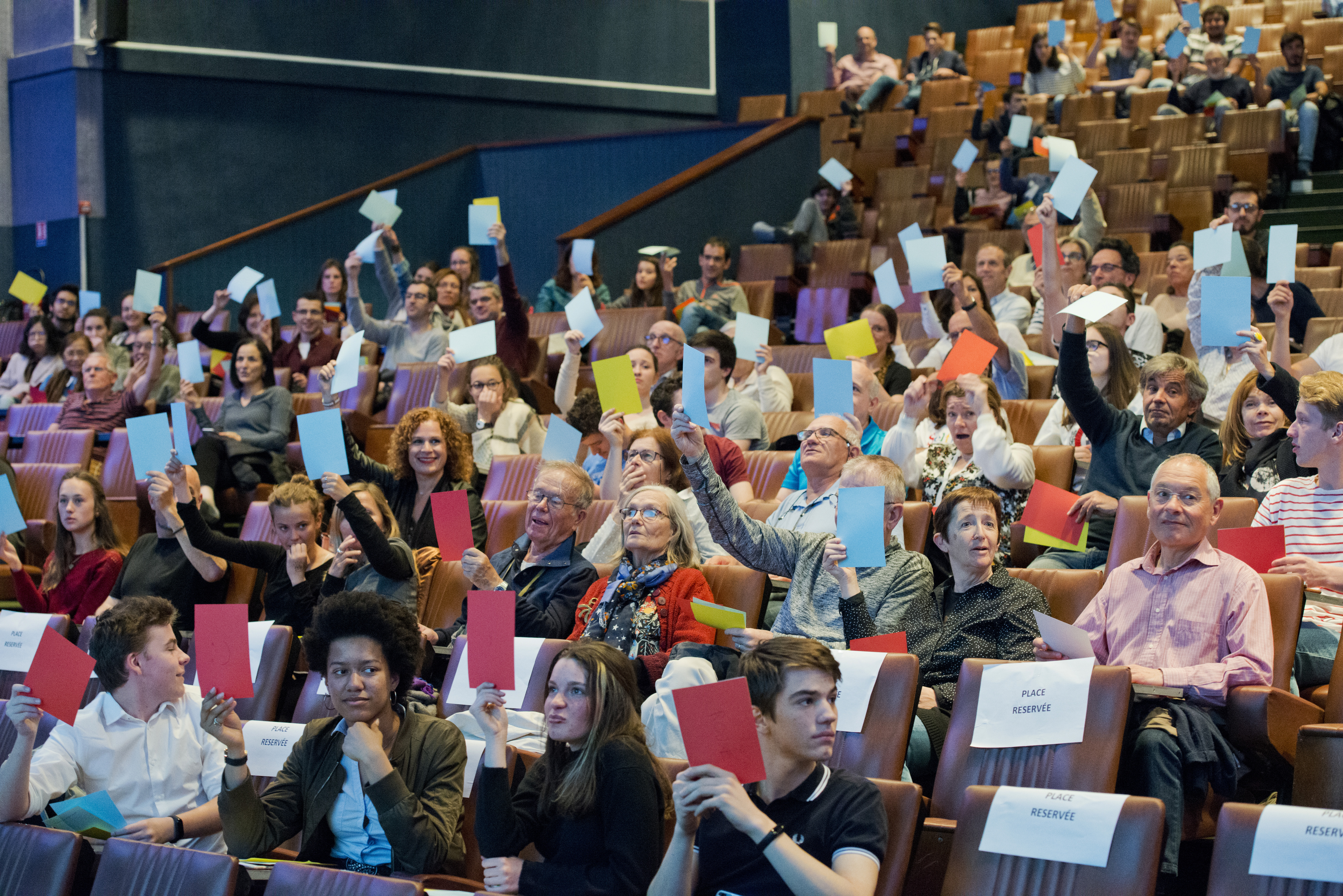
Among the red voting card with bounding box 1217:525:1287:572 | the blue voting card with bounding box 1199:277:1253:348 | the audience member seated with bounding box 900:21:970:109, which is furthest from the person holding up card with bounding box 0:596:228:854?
the audience member seated with bounding box 900:21:970:109

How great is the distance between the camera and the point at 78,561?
4277mm

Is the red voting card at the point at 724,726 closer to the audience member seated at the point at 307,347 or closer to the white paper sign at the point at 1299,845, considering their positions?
the white paper sign at the point at 1299,845

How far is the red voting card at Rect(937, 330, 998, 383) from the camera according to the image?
3863 millimetres

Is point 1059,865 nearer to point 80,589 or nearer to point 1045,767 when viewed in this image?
point 1045,767

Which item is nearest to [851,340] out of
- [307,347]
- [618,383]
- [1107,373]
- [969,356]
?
[969,356]

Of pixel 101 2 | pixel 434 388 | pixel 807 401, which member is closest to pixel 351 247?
pixel 101 2

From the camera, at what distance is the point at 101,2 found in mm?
8594

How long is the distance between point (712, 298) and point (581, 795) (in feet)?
14.7

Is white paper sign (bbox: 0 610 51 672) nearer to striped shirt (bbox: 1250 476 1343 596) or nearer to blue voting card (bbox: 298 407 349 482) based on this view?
blue voting card (bbox: 298 407 349 482)

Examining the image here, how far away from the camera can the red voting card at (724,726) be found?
1.86 meters

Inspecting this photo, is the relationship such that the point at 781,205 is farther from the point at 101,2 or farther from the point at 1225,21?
the point at 101,2

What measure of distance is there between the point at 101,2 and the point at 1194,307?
282 inches

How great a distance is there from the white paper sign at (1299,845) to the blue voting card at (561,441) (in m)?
2.44

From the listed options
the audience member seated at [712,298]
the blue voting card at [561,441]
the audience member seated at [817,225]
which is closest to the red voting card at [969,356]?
the blue voting card at [561,441]
